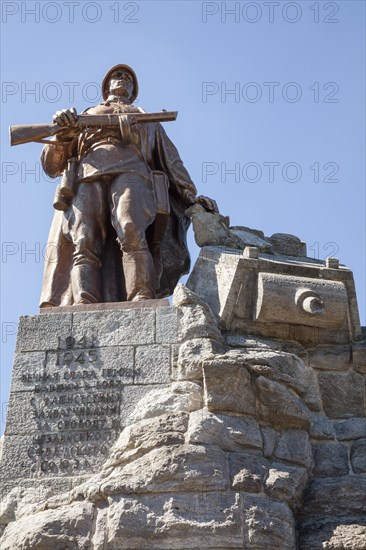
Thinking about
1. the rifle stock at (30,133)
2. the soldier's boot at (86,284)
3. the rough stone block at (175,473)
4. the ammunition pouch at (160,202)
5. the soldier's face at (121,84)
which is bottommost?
the rough stone block at (175,473)

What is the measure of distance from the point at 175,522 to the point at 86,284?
271 centimetres

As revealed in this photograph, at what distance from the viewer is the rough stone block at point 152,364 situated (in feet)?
26.1

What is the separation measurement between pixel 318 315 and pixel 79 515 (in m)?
2.64

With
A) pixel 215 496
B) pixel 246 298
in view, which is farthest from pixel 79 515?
pixel 246 298

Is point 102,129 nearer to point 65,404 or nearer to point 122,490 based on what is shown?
point 65,404

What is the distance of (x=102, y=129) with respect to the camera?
32.2ft

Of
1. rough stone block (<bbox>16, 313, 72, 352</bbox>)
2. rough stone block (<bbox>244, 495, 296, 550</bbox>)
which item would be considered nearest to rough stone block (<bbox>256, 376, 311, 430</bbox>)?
rough stone block (<bbox>244, 495, 296, 550</bbox>)

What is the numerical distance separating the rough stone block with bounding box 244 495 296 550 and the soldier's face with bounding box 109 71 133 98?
5047 mm

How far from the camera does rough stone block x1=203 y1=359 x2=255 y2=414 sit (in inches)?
295

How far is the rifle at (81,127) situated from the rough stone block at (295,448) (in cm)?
345

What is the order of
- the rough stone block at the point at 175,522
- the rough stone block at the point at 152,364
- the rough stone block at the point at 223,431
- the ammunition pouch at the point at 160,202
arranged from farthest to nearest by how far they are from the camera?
the ammunition pouch at the point at 160,202 → the rough stone block at the point at 152,364 → the rough stone block at the point at 223,431 → the rough stone block at the point at 175,522

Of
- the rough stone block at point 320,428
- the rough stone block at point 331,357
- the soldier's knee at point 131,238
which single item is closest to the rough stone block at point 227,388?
the rough stone block at point 320,428

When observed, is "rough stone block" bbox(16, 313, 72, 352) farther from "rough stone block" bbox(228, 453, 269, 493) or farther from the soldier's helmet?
the soldier's helmet

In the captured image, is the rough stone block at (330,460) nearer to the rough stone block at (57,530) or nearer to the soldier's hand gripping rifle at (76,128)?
the rough stone block at (57,530)
